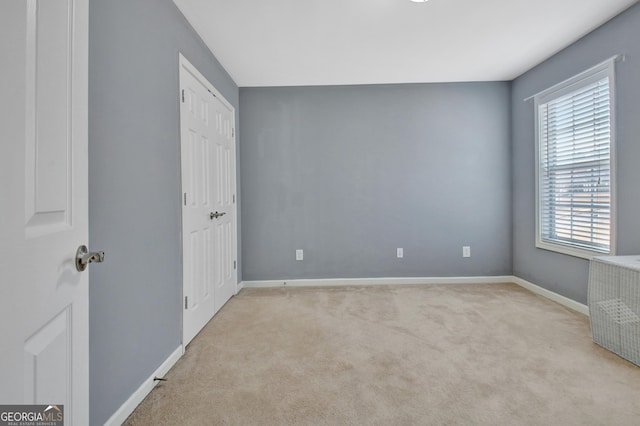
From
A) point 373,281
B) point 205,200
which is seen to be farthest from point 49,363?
point 373,281

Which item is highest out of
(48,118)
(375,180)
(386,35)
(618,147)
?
(386,35)

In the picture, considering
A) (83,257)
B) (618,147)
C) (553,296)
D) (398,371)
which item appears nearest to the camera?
(83,257)

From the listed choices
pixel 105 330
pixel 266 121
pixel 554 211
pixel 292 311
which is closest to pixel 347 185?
pixel 266 121

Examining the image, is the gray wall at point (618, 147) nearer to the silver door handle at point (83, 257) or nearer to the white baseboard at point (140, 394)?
the silver door handle at point (83, 257)

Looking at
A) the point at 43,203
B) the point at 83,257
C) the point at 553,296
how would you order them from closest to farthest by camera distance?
the point at 43,203 → the point at 83,257 → the point at 553,296

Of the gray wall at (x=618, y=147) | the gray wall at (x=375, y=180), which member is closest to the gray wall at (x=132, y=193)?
the gray wall at (x=375, y=180)

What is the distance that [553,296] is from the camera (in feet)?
10.2

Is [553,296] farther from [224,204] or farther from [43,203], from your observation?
[43,203]

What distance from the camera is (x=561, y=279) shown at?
3.03 m

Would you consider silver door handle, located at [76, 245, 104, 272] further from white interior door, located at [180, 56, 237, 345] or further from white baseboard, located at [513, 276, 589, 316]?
white baseboard, located at [513, 276, 589, 316]

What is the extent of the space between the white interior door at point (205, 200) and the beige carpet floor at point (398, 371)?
0.27 meters

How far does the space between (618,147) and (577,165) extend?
43cm

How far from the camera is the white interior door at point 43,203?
60 centimetres

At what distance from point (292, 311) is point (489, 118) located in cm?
330
